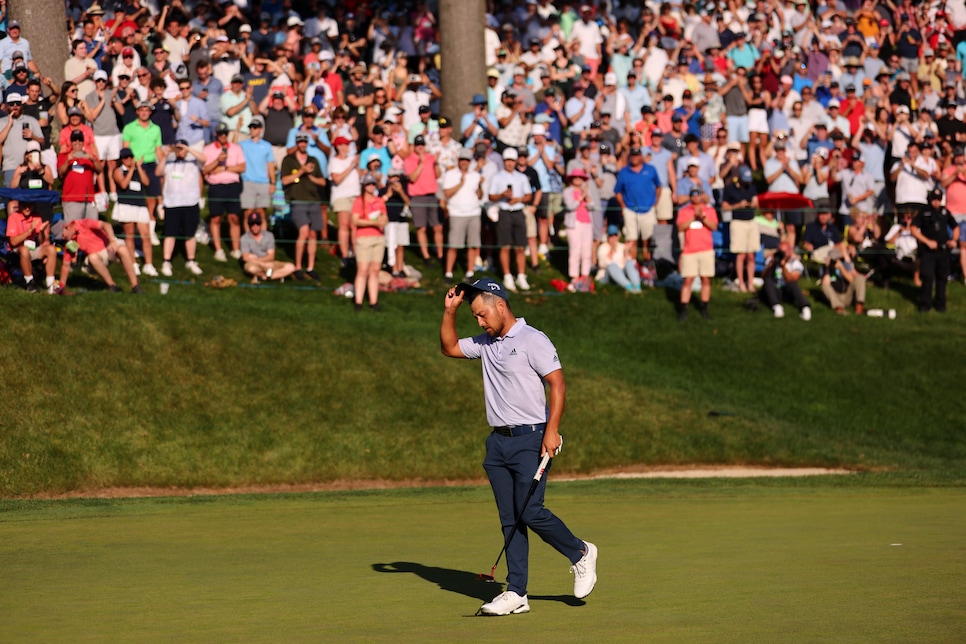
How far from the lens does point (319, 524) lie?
1234 centimetres

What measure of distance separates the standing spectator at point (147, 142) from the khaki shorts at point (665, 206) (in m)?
8.66

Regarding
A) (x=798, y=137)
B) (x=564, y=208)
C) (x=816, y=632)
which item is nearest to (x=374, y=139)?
(x=564, y=208)

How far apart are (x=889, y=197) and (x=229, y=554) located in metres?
19.0

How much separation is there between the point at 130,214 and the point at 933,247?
13.5 m

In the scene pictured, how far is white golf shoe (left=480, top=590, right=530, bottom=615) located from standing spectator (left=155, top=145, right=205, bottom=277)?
46.4ft

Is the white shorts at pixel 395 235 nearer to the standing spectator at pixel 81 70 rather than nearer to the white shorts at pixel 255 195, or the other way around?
the white shorts at pixel 255 195

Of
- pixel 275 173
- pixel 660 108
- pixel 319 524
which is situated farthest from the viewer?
pixel 660 108

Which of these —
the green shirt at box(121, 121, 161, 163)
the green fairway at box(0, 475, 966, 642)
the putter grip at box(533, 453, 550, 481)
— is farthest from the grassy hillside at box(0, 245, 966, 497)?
the putter grip at box(533, 453, 550, 481)

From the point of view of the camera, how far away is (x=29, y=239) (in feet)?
59.7

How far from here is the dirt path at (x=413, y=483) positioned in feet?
50.3

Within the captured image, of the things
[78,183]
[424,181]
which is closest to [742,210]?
[424,181]

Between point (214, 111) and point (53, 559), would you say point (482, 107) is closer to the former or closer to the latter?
point (214, 111)

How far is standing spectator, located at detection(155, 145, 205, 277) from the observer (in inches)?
825

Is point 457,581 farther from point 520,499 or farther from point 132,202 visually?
point 132,202
